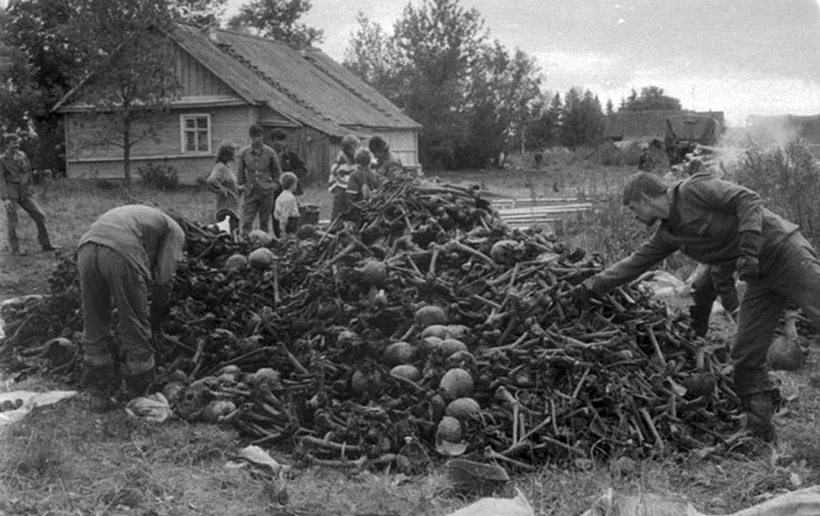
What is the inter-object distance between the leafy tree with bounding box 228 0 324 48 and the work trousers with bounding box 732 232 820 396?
127 feet

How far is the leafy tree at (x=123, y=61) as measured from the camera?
1041 inches

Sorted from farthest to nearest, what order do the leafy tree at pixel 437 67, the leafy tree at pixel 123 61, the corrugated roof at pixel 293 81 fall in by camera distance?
the leafy tree at pixel 437 67, the corrugated roof at pixel 293 81, the leafy tree at pixel 123 61

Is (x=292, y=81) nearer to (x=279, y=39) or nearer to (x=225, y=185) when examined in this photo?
(x=279, y=39)

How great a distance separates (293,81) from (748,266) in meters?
30.5

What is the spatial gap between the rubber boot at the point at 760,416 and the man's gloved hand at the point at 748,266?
85 centimetres

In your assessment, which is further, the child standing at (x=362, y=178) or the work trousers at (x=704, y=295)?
the child standing at (x=362, y=178)

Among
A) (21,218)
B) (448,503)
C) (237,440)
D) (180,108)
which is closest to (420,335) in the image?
(237,440)

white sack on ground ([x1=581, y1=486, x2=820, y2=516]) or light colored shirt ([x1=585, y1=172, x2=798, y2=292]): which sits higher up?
light colored shirt ([x1=585, y1=172, x2=798, y2=292])

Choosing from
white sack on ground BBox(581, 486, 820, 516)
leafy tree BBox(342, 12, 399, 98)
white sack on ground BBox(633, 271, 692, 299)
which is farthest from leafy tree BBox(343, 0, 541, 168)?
white sack on ground BBox(581, 486, 820, 516)

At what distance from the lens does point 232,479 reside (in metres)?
5.50

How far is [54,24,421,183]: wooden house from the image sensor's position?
1189 inches

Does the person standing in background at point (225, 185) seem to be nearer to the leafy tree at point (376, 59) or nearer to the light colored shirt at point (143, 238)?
the light colored shirt at point (143, 238)

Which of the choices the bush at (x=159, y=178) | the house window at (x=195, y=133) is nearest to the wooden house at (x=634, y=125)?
the house window at (x=195, y=133)

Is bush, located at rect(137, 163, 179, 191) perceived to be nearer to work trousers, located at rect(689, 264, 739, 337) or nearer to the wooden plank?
the wooden plank
